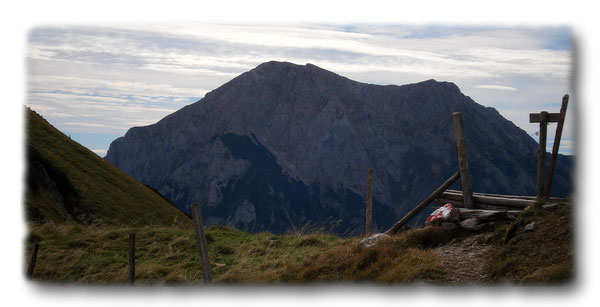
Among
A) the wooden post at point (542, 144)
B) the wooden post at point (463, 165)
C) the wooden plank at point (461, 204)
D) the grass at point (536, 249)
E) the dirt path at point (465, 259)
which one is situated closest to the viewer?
the grass at point (536, 249)

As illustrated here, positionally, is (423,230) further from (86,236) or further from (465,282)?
(86,236)

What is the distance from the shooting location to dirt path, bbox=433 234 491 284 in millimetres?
12216

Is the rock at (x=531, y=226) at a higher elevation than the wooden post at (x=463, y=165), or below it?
below

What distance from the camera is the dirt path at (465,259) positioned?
1222 centimetres

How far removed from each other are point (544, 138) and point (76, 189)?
107 feet

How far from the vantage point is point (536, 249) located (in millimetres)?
12500

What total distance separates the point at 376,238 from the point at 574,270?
20.1 feet

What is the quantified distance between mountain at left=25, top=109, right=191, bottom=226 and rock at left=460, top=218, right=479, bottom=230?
16.6 m

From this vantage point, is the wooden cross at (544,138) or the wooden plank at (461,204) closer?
the wooden cross at (544,138)

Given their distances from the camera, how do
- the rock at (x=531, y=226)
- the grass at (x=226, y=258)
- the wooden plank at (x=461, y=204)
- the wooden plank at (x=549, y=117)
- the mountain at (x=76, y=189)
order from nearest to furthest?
the rock at (x=531, y=226) < the grass at (x=226, y=258) < the wooden plank at (x=549, y=117) < the wooden plank at (x=461, y=204) < the mountain at (x=76, y=189)

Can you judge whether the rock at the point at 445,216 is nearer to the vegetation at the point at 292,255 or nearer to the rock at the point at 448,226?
the rock at the point at 448,226

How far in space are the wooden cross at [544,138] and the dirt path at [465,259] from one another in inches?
99.1

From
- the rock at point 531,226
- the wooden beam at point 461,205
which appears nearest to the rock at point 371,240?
the wooden beam at point 461,205

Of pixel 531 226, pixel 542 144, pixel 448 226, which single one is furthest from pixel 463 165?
pixel 531 226
